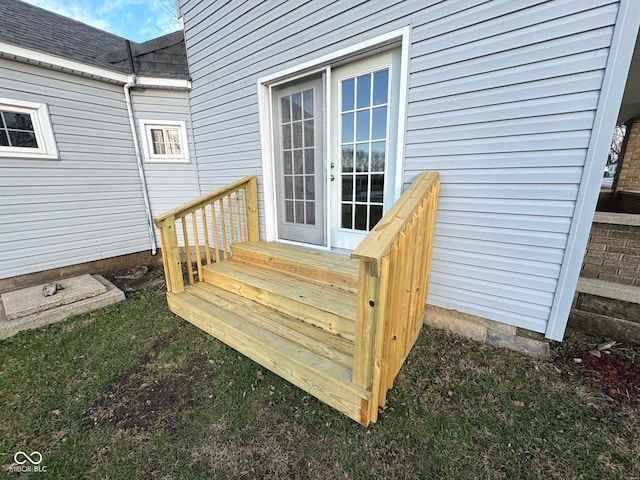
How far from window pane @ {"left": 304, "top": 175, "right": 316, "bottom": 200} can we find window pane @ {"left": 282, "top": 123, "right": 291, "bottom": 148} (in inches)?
19.4

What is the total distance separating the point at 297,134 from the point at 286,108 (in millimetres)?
352

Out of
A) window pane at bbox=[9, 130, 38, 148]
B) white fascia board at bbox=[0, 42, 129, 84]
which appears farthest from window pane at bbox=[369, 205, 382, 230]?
window pane at bbox=[9, 130, 38, 148]

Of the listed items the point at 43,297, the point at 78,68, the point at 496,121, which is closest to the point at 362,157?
the point at 496,121

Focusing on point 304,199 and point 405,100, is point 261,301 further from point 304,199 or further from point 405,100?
point 405,100

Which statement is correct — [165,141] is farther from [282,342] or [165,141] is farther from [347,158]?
[282,342]

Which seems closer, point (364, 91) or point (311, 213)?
point (364, 91)

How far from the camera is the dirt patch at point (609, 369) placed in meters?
1.66

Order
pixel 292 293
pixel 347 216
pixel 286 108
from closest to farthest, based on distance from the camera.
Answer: pixel 292 293 < pixel 347 216 < pixel 286 108

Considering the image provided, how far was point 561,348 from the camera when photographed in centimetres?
207

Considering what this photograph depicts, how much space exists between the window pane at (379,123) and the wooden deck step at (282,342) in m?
1.86

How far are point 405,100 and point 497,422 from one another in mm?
2343

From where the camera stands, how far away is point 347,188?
2.76 metres

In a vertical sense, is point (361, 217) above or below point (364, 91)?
below

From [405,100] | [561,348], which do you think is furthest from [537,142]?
[561,348]
